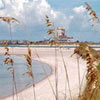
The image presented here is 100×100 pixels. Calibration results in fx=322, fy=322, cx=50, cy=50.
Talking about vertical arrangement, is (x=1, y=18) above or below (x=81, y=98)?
above

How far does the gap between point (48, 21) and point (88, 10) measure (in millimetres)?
405

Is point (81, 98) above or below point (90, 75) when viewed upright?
below

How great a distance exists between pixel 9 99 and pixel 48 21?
8.69m

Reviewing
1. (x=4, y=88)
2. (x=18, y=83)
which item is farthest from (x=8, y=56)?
(x=18, y=83)

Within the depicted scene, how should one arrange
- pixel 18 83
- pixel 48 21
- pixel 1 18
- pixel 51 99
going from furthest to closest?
pixel 18 83 < pixel 51 99 < pixel 48 21 < pixel 1 18

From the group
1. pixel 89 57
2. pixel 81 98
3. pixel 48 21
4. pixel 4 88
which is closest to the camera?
pixel 89 57

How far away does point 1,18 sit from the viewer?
9.35 ft

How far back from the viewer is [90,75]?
2543 millimetres

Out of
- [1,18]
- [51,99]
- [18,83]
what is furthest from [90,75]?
[18,83]

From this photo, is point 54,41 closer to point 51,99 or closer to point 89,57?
point 89,57

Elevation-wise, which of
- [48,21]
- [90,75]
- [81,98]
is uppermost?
[48,21]

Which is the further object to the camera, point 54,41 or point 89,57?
point 54,41

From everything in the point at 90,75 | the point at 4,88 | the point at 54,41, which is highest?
the point at 54,41

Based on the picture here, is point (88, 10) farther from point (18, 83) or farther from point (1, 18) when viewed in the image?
point (18, 83)
